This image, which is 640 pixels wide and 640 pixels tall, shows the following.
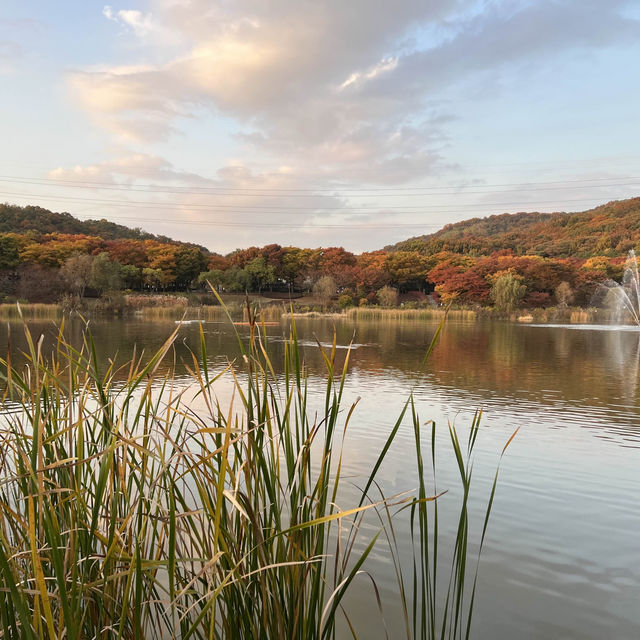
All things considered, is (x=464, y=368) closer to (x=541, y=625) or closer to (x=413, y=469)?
(x=413, y=469)

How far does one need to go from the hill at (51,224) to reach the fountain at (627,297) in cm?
4921

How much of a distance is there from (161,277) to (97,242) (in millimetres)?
7813

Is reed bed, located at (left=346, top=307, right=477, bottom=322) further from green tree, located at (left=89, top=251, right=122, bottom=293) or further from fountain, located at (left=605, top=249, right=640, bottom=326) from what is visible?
green tree, located at (left=89, top=251, right=122, bottom=293)

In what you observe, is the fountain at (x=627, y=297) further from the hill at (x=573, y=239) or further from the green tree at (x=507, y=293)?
the hill at (x=573, y=239)

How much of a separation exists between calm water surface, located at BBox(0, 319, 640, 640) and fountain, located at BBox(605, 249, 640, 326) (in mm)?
27220

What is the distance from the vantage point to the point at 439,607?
2.58m

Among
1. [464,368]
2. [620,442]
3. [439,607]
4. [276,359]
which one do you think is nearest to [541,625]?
[439,607]

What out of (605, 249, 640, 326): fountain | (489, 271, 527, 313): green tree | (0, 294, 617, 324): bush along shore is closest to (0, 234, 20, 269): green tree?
(0, 294, 617, 324): bush along shore

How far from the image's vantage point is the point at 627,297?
1527 inches

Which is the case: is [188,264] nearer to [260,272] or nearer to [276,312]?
[260,272]

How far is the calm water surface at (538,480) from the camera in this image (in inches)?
102

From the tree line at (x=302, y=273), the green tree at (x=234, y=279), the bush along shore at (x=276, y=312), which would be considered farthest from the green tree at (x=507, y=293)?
the green tree at (x=234, y=279)

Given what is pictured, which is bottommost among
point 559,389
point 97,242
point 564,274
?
point 559,389

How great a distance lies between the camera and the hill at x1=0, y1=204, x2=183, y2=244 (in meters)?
57.1
